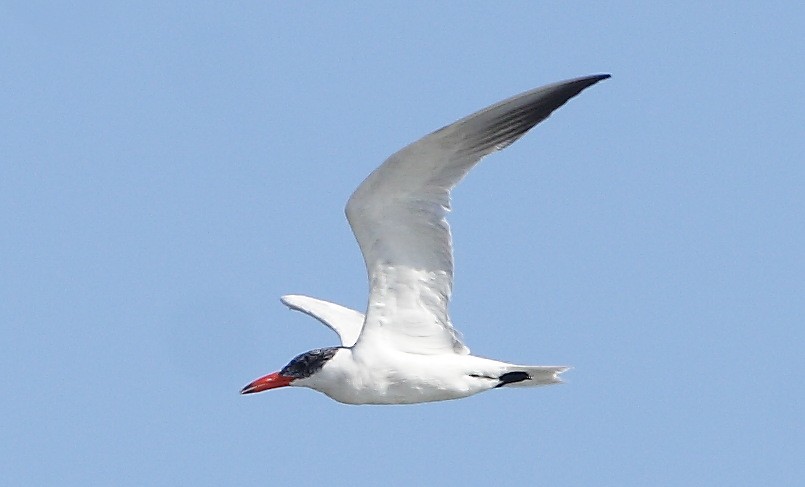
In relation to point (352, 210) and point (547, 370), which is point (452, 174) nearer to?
point (352, 210)

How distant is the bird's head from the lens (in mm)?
13344

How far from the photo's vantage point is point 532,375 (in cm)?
1366

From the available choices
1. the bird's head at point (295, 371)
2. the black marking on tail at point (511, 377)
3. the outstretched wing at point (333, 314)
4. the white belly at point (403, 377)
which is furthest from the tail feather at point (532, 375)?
the outstretched wing at point (333, 314)

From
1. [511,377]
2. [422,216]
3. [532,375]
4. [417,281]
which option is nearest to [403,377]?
[417,281]

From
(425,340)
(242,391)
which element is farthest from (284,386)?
(425,340)

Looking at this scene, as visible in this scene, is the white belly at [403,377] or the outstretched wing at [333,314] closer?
the white belly at [403,377]

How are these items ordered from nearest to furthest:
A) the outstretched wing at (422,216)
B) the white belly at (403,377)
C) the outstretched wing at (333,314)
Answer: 1. the outstretched wing at (422,216)
2. the white belly at (403,377)
3. the outstretched wing at (333,314)

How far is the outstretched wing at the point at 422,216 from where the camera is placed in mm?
12406

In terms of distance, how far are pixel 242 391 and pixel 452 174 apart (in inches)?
104

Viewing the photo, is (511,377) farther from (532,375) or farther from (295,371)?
(295,371)

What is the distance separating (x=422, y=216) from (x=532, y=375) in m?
1.86

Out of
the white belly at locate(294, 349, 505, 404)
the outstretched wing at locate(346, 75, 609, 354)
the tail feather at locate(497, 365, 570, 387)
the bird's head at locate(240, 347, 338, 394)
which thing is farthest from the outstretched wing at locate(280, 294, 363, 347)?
the tail feather at locate(497, 365, 570, 387)

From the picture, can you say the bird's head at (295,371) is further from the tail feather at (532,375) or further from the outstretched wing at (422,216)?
the tail feather at (532,375)

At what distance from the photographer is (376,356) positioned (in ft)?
43.1
